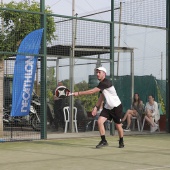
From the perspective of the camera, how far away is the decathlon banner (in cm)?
1237

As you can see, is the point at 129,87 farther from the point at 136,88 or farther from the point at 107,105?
the point at 107,105

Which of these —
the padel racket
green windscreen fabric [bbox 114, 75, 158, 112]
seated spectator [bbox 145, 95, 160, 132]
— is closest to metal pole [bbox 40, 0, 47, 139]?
the padel racket

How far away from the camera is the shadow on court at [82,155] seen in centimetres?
794

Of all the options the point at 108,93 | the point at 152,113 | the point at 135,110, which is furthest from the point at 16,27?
the point at 152,113

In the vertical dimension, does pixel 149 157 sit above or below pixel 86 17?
Answer: below

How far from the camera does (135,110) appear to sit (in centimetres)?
1590

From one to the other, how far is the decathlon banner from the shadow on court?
89cm

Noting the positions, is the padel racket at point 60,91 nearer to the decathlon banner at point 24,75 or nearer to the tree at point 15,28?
the tree at point 15,28

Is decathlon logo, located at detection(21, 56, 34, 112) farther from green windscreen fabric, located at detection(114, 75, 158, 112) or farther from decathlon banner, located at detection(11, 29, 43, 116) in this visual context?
green windscreen fabric, located at detection(114, 75, 158, 112)

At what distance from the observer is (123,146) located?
36.1ft

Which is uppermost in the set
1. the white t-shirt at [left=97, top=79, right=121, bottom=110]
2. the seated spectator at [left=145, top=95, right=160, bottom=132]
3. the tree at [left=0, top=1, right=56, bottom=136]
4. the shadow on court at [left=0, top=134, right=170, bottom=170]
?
the tree at [left=0, top=1, right=56, bottom=136]

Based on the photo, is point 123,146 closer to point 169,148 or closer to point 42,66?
point 169,148

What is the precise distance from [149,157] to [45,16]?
507cm

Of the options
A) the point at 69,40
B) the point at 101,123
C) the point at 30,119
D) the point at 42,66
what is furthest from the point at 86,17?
the point at 101,123
